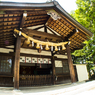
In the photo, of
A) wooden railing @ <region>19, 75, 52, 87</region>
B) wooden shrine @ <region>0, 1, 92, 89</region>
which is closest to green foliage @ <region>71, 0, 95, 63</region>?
wooden shrine @ <region>0, 1, 92, 89</region>

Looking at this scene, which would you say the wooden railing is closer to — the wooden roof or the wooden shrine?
the wooden shrine

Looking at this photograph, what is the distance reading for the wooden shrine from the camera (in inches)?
221

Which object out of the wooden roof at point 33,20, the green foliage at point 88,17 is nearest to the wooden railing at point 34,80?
the wooden roof at point 33,20

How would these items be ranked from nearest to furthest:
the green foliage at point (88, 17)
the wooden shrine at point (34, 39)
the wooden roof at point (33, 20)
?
1. the wooden roof at point (33, 20)
2. the wooden shrine at point (34, 39)
3. the green foliage at point (88, 17)

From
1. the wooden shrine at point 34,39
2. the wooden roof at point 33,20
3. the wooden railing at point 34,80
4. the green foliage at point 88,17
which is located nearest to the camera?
the wooden roof at point 33,20

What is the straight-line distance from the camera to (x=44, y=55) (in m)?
10.3

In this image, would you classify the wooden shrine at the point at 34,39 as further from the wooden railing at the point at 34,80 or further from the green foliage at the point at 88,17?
the green foliage at the point at 88,17

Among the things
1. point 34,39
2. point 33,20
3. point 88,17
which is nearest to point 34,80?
point 34,39

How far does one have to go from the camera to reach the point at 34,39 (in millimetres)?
7102

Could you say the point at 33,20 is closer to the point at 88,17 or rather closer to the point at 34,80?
the point at 34,80

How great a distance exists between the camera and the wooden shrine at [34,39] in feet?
18.4

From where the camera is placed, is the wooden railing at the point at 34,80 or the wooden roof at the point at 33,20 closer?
the wooden roof at the point at 33,20

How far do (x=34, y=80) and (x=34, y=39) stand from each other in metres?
4.17

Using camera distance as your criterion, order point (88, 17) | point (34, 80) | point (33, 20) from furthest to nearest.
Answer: point (88, 17) < point (34, 80) < point (33, 20)
